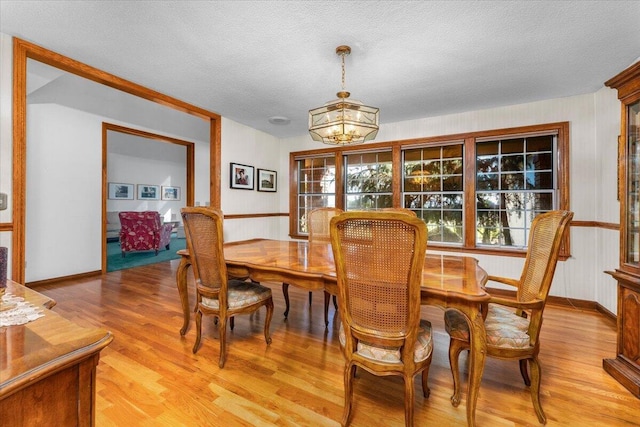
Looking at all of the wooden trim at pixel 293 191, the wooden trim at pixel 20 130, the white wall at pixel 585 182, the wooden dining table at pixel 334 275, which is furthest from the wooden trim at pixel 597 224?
the wooden trim at pixel 20 130

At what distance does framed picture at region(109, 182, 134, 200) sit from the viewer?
7.85 meters

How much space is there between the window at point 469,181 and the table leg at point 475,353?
7.94 ft

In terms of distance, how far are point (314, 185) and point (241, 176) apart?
1.31m

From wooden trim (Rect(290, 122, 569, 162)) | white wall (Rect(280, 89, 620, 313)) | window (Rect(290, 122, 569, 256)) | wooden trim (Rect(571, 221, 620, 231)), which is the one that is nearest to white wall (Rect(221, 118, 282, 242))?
wooden trim (Rect(290, 122, 569, 162))

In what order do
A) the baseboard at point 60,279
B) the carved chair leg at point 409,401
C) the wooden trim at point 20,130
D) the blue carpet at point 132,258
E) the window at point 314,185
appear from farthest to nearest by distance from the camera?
the blue carpet at point 132,258, the window at point 314,185, the baseboard at point 60,279, the wooden trim at point 20,130, the carved chair leg at point 409,401

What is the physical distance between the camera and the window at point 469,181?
140 inches

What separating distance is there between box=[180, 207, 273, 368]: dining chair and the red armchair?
4625mm

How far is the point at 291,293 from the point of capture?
371cm

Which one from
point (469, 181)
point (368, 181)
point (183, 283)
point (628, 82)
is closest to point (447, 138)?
point (469, 181)

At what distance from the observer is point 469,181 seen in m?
3.88

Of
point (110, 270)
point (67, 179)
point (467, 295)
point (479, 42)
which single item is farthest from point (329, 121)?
point (110, 270)

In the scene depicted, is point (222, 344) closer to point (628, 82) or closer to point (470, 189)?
point (628, 82)

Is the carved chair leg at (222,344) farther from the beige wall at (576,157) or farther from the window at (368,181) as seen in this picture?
the window at (368,181)

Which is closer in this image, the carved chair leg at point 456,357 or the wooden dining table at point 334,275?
the wooden dining table at point 334,275
